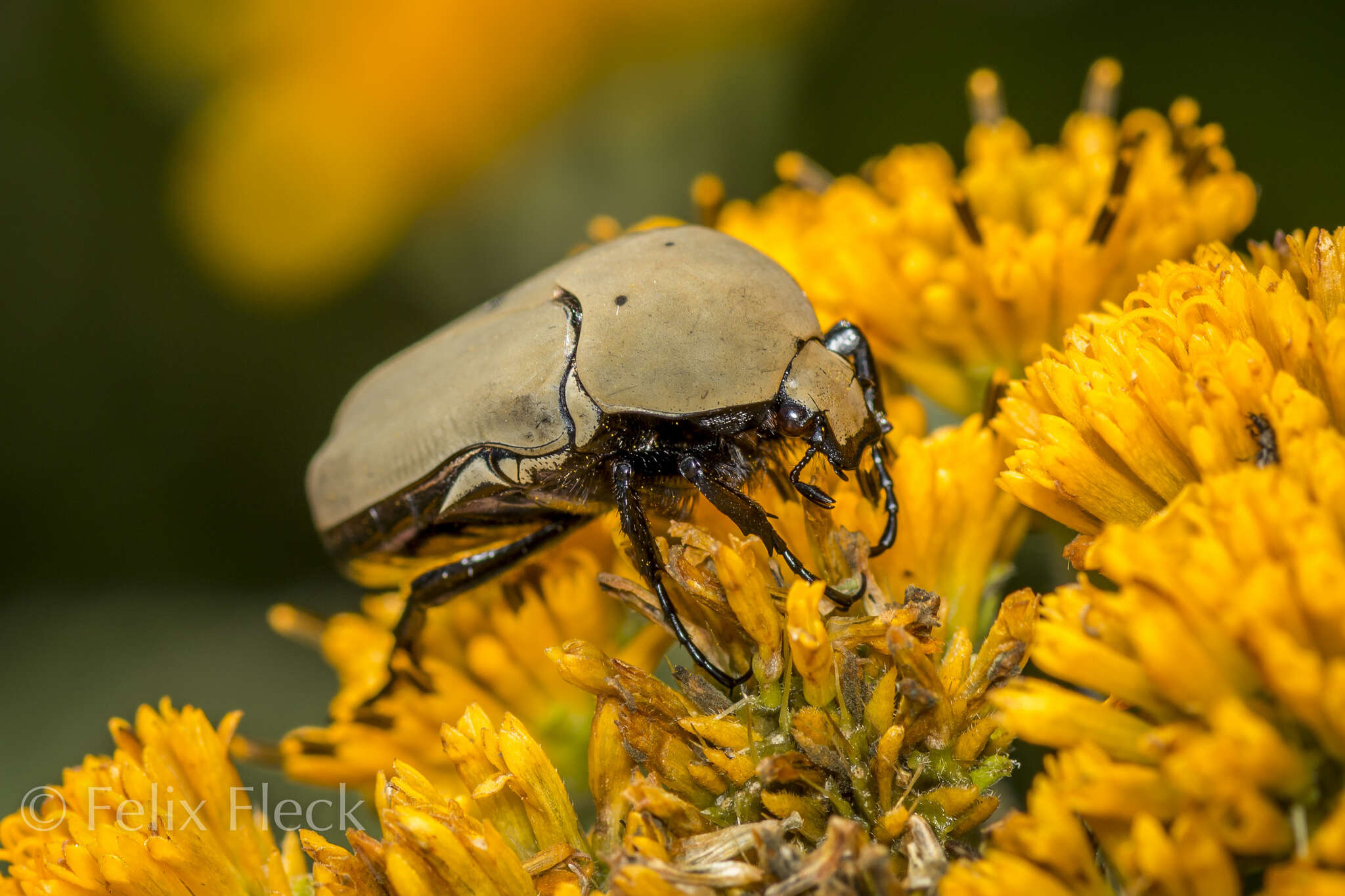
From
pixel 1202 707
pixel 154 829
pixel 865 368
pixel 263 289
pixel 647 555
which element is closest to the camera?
pixel 1202 707

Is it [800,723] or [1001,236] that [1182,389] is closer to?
[800,723]

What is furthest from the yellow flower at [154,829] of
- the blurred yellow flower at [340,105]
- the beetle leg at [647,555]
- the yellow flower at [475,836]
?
the blurred yellow flower at [340,105]

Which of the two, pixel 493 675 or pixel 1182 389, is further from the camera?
pixel 493 675

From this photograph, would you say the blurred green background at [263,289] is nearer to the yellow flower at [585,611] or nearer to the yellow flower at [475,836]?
the yellow flower at [585,611]

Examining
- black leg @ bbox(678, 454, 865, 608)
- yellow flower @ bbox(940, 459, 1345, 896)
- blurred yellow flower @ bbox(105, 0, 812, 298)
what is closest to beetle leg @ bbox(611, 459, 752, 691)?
black leg @ bbox(678, 454, 865, 608)

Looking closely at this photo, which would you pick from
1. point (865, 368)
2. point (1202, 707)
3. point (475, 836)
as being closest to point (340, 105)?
point (865, 368)

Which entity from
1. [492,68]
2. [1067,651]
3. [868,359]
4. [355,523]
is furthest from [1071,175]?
[492,68]

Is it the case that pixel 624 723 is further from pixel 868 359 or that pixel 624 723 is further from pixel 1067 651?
pixel 868 359

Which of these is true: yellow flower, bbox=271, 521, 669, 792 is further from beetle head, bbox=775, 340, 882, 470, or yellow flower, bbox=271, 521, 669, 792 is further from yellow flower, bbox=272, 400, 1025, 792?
beetle head, bbox=775, 340, 882, 470
